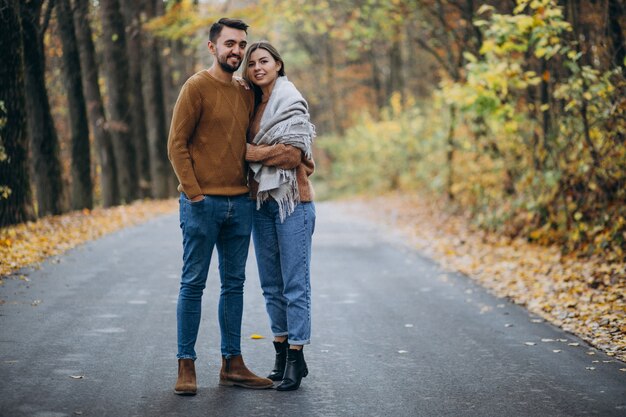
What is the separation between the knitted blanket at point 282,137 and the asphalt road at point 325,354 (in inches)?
50.5

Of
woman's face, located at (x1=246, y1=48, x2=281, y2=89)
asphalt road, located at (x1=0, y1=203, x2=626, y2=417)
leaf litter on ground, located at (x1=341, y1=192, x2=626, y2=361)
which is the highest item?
woman's face, located at (x1=246, y1=48, x2=281, y2=89)

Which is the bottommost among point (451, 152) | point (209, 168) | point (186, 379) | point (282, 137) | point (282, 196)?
point (186, 379)

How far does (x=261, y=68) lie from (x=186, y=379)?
6.80 ft

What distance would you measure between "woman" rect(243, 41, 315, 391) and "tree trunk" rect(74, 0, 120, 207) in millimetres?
16382

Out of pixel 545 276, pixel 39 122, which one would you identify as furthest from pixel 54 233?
pixel 545 276

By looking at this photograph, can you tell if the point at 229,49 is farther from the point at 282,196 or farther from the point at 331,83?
the point at 331,83

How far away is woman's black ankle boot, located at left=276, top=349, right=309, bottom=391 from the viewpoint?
5207 mm

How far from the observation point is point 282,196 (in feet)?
17.2

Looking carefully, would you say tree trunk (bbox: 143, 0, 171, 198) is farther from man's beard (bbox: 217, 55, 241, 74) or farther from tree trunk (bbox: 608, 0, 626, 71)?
man's beard (bbox: 217, 55, 241, 74)

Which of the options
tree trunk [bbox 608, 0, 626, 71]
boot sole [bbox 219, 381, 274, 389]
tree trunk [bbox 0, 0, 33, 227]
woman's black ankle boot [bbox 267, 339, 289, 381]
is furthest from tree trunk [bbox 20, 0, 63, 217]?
boot sole [bbox 219, 381, 274, 389]

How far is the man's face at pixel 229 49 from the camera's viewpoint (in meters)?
5.14

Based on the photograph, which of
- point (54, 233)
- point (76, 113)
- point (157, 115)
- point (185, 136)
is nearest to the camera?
point (185, 136)

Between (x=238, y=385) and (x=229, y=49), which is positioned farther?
(x=238, y=385)

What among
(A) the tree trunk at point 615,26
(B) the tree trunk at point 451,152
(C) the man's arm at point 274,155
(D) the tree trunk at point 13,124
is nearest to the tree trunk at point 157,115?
(B) the tree trunk at point 451,152
